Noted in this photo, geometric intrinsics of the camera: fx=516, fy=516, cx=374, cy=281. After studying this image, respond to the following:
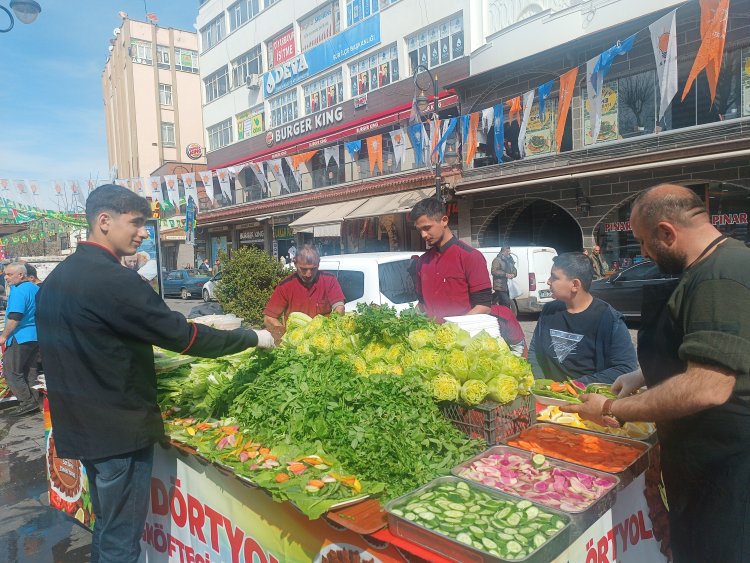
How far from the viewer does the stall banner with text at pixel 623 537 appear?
1.97 metres

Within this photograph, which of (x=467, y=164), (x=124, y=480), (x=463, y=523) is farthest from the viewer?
(x=467, y=164)

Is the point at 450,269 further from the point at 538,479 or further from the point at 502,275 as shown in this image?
the point at 502,275

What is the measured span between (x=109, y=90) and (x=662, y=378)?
238 ft

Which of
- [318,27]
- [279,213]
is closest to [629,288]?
[279,213]

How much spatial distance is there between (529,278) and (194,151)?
4170 cm

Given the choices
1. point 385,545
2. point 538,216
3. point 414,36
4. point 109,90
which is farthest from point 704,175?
point 109,90

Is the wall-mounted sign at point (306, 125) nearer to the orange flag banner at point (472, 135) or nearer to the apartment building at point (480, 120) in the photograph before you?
the apartment building at point (480, 120)

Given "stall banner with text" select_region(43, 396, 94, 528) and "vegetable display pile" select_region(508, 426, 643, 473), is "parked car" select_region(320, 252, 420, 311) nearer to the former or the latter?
"stall banner with text" select_region(43, 396, 94, 528)

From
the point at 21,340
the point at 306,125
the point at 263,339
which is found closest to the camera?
the point at 263,339

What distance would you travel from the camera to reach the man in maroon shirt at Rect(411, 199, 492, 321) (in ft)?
13.5

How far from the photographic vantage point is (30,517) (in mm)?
4211

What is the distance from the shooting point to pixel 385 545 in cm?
187

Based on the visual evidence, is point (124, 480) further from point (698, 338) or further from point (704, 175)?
point (704, 175)

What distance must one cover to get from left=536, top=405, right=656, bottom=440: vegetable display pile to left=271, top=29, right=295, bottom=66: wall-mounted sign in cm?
2941
